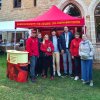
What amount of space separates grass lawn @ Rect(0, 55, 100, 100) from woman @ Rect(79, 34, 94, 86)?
0.31 meters

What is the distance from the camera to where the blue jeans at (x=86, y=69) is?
34.4 ft

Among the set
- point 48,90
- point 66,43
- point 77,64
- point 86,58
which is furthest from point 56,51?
point 48,90

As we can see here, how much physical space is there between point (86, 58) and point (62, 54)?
138cm

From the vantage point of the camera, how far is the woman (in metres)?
10.4

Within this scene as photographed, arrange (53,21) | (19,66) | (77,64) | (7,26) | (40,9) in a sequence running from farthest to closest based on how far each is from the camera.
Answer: (7,26) < (40,9) < (53,21) < (77,64) < (19,66)

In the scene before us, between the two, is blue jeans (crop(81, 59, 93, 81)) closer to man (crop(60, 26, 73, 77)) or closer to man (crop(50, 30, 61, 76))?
man (crop(60, 26, 73, 77))

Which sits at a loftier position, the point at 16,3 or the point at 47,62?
the point at 16,3

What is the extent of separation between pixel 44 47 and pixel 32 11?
8.26m

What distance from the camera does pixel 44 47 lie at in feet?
36.1

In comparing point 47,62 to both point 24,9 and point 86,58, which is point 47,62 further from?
point 24,9

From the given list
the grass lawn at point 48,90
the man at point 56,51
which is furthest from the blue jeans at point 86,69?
the man at point 56,51

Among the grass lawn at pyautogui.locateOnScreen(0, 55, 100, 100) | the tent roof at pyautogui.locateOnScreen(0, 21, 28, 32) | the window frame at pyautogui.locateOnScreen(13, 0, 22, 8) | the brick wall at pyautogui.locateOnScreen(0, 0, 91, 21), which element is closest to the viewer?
the grass lawn at pyautogui.locateOnScreen(0, 55, 100, 100)

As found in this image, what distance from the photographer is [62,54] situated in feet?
38.0

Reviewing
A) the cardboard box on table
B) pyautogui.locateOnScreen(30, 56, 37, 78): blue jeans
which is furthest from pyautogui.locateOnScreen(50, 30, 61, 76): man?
the cardboard box on table
